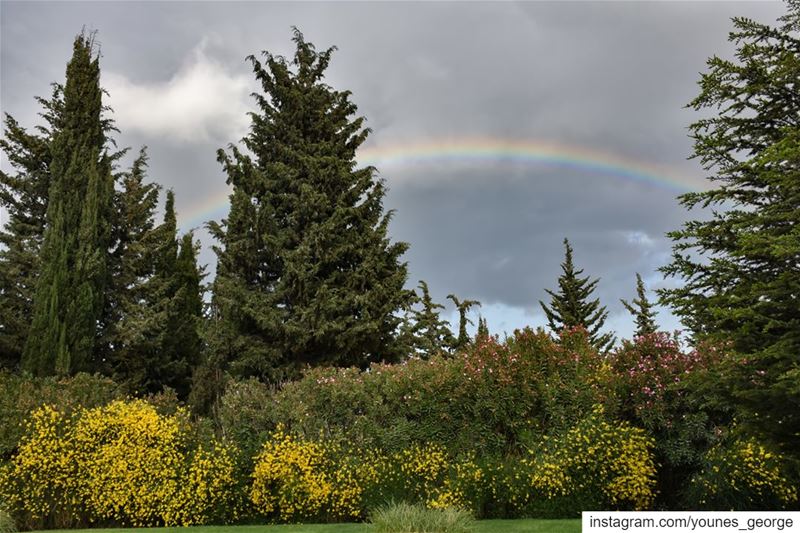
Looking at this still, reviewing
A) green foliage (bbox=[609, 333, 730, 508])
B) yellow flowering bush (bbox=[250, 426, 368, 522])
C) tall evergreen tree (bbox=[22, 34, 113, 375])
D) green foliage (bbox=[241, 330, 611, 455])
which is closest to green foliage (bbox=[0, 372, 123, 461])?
green foliage (bbox=[241, 330, 611, 455])

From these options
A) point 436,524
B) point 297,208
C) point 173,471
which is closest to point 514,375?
point 436,524

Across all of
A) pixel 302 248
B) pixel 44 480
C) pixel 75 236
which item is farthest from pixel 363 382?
pixel 75 236

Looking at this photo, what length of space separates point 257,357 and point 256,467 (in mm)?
7640

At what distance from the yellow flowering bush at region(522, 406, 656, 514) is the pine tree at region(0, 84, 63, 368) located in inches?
796

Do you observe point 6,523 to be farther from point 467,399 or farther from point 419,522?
point 467,399

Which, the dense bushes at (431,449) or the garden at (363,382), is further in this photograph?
the dense bushes at (431,449)

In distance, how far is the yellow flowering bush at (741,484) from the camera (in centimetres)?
1059

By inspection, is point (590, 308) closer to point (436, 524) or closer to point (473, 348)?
point (473, 348)

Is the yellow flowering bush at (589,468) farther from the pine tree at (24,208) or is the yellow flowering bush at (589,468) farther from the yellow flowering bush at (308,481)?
the pine tree at (24,208)

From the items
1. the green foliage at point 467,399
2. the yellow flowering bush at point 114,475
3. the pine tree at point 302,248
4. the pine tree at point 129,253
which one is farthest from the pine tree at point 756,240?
the pine tree at point 129,253

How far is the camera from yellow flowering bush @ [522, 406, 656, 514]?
35.1 ft

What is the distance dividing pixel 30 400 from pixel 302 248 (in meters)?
8.67

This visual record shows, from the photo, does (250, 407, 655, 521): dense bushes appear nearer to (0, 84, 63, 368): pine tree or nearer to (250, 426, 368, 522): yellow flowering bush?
(250, 426, 368, 522): yellow flowering bush

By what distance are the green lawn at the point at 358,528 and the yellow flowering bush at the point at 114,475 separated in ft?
2.34
